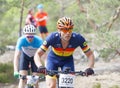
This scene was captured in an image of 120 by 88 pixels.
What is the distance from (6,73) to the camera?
14.7m

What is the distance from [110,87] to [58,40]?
4.51 meters

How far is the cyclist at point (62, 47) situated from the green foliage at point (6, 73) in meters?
6.69

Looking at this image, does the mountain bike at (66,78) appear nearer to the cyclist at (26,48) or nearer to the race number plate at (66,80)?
the race number plate at (66,80)

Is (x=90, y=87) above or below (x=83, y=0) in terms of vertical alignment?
below

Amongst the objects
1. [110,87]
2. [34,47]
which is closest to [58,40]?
[34,47]

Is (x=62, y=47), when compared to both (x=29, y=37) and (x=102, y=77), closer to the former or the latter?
(x=29, y=37)

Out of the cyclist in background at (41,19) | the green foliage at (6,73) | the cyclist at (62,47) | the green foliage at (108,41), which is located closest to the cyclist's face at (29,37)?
the cyclist at (62,47)

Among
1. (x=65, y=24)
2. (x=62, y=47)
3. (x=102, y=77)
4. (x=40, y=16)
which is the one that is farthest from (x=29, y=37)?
(x=40, y=16)

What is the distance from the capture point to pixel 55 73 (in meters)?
7.09

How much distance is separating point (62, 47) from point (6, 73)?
754cm

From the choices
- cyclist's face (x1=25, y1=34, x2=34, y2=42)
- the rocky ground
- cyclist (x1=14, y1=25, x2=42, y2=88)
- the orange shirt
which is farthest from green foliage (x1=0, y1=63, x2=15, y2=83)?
cyclist's face (x1=25, y1=34, x2=34, y2=42)

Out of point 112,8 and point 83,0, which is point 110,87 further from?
point 83,0

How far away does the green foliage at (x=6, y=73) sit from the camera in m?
14.3

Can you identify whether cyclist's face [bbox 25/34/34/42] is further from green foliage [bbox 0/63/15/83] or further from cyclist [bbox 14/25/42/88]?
green foliage [bbox 0/63/15/83]
